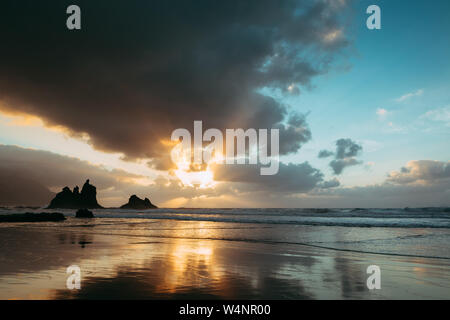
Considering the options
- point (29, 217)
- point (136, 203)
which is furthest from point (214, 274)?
point (136, 203)

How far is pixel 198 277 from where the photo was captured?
8.12 m

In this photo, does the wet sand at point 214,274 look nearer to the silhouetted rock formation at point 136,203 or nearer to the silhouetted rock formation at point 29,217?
the silhouetted rock formation at point 29,217

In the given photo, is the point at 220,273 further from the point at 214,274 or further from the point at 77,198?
the point at 77,198

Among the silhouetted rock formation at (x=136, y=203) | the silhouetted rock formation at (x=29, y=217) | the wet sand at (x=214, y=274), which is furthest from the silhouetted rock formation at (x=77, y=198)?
the wet sand at (x=214, y=274)

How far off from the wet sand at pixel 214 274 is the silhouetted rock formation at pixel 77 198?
129529 millimetres

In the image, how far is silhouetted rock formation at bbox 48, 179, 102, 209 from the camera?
125250 millimetres

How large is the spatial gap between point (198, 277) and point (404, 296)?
17.6 feet

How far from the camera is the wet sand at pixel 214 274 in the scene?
21.8ft

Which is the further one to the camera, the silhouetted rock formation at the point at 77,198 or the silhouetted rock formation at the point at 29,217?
the silhouetted rock formation at the point at 77,198

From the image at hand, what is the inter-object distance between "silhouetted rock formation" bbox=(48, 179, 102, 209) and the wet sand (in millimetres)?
129529

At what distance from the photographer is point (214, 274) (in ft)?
28.1

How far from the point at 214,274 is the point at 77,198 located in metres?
141
